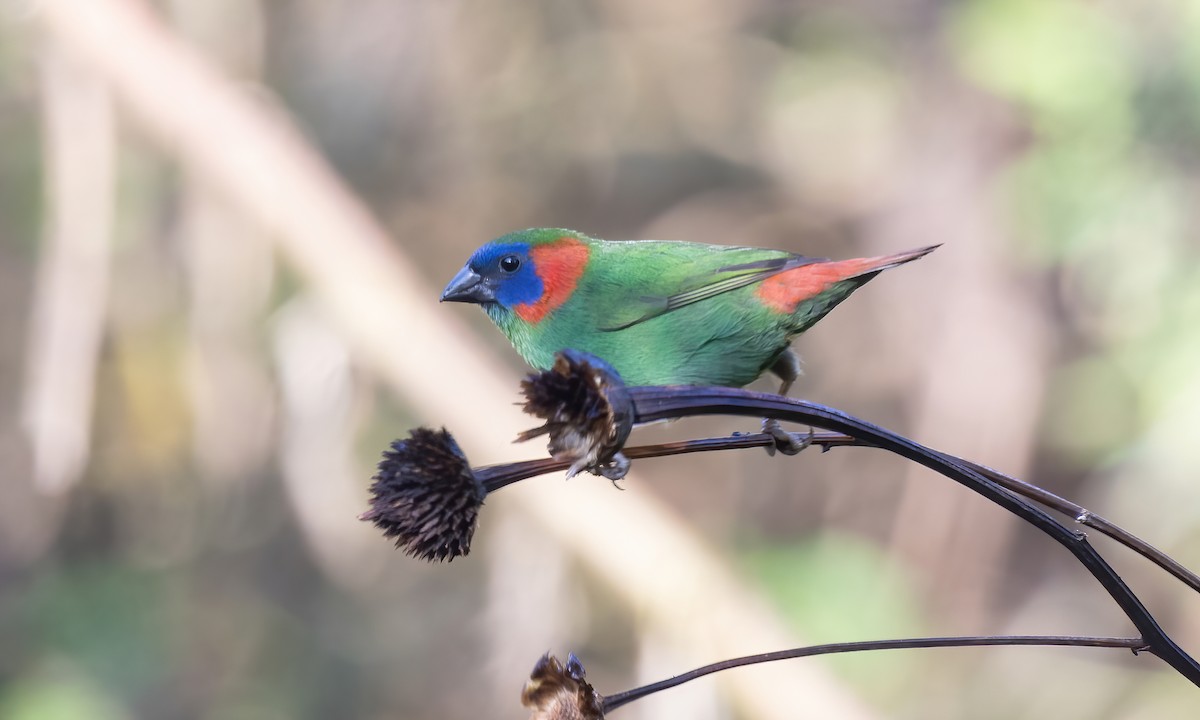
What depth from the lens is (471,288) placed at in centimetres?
327

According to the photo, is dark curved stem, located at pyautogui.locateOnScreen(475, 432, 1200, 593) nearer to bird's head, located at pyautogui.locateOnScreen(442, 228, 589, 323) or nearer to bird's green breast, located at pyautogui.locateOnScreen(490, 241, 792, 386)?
bird's green breast, located at pyautogui.locateOnScreen(490, 241, 792, 386)

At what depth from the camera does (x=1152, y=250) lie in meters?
6.73

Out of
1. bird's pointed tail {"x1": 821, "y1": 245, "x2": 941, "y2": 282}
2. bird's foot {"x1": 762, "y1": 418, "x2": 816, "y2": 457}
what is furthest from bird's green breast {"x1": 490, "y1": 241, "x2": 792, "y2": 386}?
bird's foot {"x1": 762, "y1": 418, "x2": 816, "y2": 457}

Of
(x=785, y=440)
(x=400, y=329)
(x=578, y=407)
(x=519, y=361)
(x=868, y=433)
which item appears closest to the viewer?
(x=868, y=433)

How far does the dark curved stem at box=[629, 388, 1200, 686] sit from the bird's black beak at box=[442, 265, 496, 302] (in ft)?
5.57

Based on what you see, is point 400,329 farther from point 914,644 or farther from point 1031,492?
point 1031,492

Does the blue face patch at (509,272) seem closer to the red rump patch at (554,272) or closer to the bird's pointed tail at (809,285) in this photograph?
the red rump patch at (554,272)

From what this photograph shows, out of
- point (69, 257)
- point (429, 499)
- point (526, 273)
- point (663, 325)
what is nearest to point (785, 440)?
point (663, 325)

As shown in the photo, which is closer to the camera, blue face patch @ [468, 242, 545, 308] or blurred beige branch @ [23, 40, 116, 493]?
blue face patch @ [468, 242, 545, 308]

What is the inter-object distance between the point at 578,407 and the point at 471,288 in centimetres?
168

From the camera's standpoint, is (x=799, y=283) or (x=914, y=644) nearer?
(x=914, y=644)

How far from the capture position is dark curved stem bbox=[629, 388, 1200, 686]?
1.50 metres

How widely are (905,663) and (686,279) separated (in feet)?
19.0

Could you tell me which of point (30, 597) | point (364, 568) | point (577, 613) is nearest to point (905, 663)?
point (577, 613)
